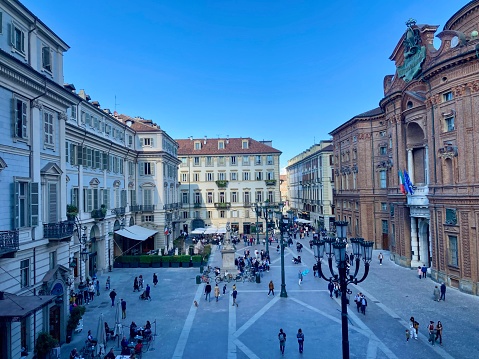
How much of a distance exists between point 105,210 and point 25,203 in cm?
1956

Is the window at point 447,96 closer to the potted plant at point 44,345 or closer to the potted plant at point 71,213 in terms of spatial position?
the potted plant at point 71,213

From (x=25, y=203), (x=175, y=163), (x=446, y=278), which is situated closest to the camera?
(x=25, y=203)

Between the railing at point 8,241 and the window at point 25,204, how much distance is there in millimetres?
1145

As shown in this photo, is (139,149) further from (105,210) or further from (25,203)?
(25,203)

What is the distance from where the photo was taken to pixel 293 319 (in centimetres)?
2181

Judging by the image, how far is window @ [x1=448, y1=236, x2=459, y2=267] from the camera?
1096 inches

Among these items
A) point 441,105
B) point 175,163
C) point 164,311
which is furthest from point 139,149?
point 441,105

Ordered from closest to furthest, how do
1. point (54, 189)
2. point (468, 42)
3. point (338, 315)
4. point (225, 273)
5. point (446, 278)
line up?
point (54, 189), point (338, 315), point (468, 42), point (446, 278), point (225, 273)

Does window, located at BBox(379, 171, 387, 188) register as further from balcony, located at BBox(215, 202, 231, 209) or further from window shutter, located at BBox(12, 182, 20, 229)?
window shutter, located at BBox(12, 182, 20, 229)

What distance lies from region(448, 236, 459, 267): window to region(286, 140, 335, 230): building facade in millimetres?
25745

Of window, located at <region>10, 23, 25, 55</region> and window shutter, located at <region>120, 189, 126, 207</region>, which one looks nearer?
window, located at <region>10, 23, 25, 55</region>

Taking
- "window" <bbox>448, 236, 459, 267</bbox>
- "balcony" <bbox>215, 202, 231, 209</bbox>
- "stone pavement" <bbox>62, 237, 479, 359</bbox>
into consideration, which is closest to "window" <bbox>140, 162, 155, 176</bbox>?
"stone pavement" <bbox>62, 237, 479, 359</bbox>

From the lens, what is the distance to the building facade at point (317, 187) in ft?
213

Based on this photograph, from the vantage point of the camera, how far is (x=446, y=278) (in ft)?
94.4
